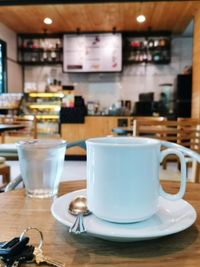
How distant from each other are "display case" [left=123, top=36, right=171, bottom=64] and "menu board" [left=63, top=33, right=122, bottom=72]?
281mm

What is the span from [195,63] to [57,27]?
3.03m

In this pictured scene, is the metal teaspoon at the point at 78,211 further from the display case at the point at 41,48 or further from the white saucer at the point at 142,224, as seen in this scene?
the display case at the point at 41,48

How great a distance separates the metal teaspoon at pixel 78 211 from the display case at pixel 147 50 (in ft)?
20.9

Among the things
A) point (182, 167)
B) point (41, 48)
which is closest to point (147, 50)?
point (41, 48)

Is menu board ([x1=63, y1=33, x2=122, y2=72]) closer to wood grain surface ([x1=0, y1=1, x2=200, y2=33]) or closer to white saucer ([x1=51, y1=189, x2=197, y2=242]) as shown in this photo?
wood grain surface ([x1=0, y1=1, x2=200, y2=33])

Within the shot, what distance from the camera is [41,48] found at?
6906 millimetres

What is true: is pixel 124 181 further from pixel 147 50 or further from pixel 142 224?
pixel 147 50

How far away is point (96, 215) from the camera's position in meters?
0.57

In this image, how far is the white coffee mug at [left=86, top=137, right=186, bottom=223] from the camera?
531mm

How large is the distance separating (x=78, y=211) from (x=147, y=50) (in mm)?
6574

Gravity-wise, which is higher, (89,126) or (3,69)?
(3,69)

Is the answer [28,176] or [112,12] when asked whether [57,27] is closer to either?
[112,12]

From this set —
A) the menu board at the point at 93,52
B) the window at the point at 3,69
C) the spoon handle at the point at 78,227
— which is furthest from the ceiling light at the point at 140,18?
the spoon handle at the point at 78,227

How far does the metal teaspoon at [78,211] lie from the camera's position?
521 millimetres
